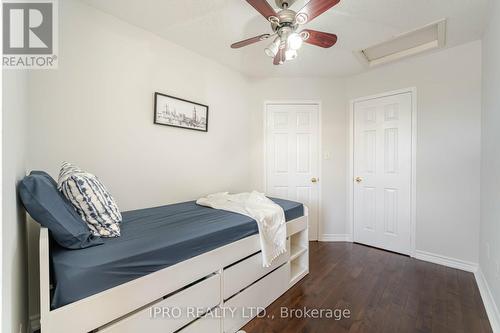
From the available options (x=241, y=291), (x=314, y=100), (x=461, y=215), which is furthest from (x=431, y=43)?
(x=241, y=291)

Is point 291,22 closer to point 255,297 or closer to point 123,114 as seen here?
point 123,114

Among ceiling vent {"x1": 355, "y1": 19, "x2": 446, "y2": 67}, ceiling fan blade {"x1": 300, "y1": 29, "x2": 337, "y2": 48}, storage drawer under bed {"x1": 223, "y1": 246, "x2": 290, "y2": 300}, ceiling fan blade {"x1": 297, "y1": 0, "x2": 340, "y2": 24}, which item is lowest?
storage drawer under bed {"x1": 223, "y1": 246, "x2": 290, "y2": 300}

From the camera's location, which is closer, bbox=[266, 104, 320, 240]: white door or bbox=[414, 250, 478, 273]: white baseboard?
bbox=[414, 250, 478, 273]: white baseboard

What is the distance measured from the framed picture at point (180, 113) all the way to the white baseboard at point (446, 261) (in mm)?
2942

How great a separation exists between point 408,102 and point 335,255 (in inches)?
81.1

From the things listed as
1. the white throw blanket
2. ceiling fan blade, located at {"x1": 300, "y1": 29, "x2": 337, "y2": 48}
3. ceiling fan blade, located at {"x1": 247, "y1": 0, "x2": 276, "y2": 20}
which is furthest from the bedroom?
ceiling fan blade, located at {"x1": 247, "y1": 0, "x2": 276, "y2": 20}

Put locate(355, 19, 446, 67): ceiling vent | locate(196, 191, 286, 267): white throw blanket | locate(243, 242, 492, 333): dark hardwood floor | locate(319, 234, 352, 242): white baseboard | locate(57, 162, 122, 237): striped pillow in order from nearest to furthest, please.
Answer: locate(57, 162, 122, 237): striped pillow, locate(243, 242, 492, 333): dark hardwood floor, locate(196, 191, 286, 267): white throw blanket, locate(355, 19, 446, 67): ceiling vent, locate(319, 234, 352, 242): white baseboard

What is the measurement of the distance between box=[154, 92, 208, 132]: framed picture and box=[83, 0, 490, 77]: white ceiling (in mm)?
614

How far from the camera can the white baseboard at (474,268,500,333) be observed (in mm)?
1511

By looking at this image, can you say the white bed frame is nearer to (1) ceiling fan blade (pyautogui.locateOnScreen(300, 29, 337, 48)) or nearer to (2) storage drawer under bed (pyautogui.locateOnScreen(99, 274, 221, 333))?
(2) storage drawer under bed (pyautogui.locateOnScreen(99, 274, 221, 333))

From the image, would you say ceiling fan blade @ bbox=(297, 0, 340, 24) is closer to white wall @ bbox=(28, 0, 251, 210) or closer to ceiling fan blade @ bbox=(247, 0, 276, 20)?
ceiling fan blade @ bbox=(247, 0, 276, 20)

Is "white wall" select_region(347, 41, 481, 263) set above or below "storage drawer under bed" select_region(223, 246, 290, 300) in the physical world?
above

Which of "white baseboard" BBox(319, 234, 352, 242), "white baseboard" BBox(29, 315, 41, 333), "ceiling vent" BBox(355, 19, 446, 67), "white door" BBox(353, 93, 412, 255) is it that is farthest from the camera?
"white baseboard" BBox(319, 234, 352, 242)

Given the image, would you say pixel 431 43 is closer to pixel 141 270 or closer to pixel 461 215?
pixel 461 215
